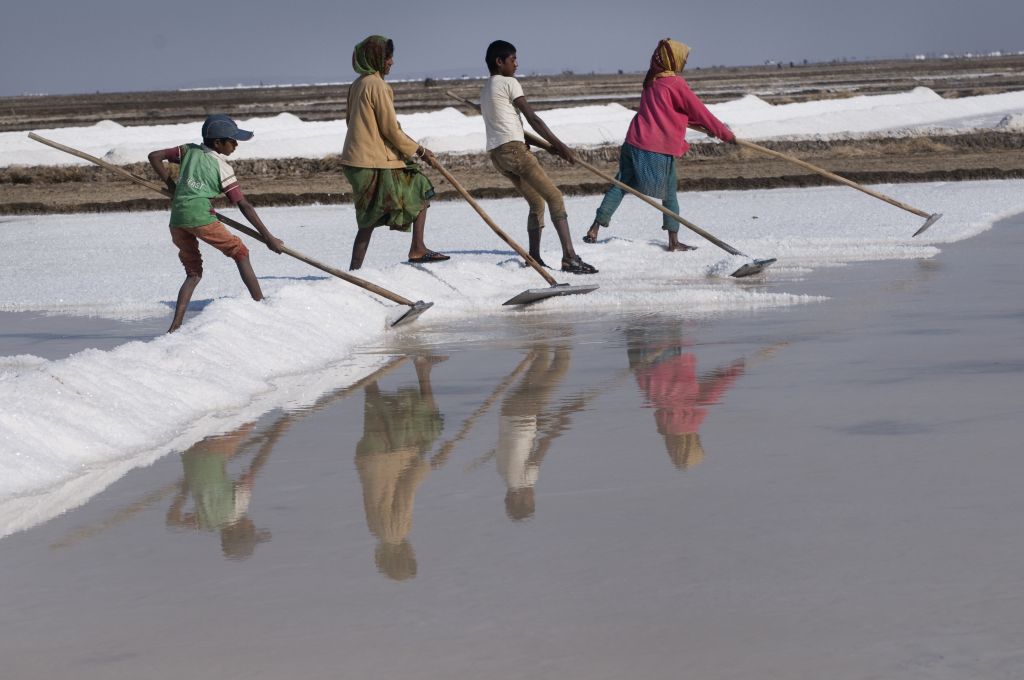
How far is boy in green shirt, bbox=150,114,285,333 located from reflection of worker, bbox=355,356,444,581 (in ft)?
4.79

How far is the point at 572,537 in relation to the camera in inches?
130

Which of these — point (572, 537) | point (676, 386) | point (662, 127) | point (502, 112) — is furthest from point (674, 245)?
point (572, 537)

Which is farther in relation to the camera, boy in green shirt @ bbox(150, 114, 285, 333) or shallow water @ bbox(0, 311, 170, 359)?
boy in green shirt @ bbox(150, 114, 285, 333)

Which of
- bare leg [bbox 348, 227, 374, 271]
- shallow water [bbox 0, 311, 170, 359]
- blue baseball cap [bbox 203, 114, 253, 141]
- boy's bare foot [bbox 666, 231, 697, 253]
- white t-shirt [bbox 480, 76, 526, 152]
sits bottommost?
boy's bare foot [bbox 666, 231, 697, 253]

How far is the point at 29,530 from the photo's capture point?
3471 mm

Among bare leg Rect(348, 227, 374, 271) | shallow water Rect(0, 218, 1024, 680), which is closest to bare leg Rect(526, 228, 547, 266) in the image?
bare leg Rect(348, 227, 374, 271)

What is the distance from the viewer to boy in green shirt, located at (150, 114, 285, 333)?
675 centimetres

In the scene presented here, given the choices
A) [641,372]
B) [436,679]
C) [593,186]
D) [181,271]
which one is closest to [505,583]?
[436,679]

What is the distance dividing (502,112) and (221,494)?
5388mm

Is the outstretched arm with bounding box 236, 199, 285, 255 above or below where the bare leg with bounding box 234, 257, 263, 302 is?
above

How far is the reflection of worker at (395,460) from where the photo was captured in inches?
129

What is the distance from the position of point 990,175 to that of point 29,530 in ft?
47.8

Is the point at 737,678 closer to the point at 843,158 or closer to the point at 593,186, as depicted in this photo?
the point at 593,186

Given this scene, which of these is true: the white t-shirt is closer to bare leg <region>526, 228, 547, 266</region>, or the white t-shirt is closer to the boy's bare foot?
bare leg <region>526, 228, 547, 266</region>
